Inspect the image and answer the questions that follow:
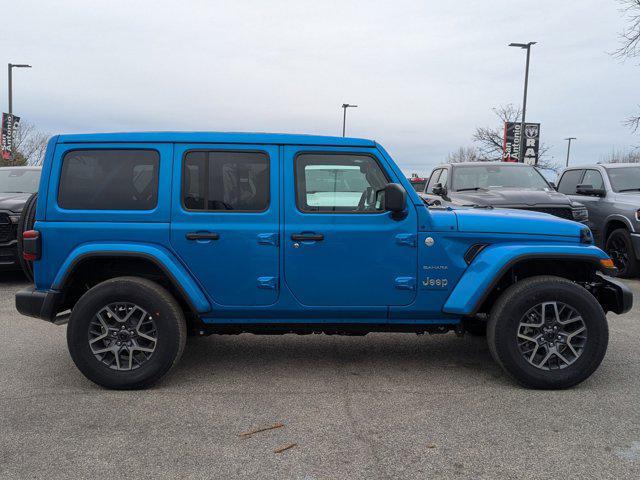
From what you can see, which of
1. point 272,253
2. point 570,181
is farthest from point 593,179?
point 272,253

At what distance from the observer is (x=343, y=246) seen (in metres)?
4.11

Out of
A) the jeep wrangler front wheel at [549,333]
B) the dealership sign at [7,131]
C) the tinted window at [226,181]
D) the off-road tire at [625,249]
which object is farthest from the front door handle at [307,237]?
the dealership sign at [7,131]

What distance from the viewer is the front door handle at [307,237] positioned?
13.5 ft

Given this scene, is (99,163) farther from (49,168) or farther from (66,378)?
(66,378)

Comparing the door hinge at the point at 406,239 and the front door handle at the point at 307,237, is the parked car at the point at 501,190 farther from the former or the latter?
the front door handle at the point at 307,237

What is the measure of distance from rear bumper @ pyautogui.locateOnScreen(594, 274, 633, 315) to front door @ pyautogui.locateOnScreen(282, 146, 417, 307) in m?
1.52

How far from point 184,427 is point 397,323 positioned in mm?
1693

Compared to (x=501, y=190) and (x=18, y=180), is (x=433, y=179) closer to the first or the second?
(x=501, y=190)

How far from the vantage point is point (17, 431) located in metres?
3.43

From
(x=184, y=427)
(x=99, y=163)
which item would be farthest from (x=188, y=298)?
(x=99, y=163)

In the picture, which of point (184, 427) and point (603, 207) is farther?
point (603, 207)

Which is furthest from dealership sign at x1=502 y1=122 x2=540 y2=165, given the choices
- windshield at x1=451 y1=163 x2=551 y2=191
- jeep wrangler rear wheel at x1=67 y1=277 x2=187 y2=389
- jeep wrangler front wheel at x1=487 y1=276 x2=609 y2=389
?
jeep wrangler rear wheel at x1=67 y1=277 x2=187 y2=389

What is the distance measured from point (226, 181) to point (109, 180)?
2.81 ft

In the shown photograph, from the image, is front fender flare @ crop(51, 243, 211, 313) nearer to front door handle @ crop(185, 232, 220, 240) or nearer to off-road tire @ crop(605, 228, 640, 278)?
front door handle @ crop(185, 232, 220, 240)
